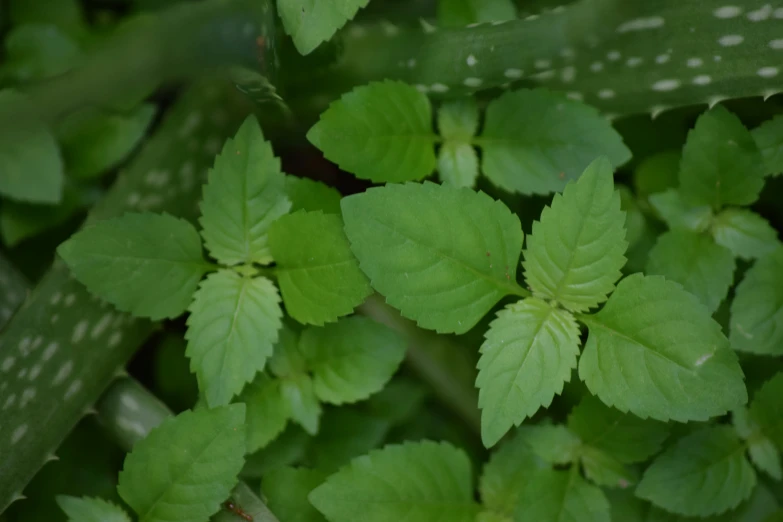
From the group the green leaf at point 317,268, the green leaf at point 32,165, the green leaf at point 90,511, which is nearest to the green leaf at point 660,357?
the green leaf at point 317,268

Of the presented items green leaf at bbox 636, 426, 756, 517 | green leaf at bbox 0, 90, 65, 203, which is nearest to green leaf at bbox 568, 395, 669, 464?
green leaf at bbox 636, 426, 756, 517

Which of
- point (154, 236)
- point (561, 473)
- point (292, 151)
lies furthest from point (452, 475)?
point (292, 151)

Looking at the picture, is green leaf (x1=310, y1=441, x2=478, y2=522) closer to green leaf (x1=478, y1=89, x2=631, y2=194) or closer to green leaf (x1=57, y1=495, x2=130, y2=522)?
green leaf (x1=57, y1=495, x2=130, y2=522)

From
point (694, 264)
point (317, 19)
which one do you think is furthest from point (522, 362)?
point (317, 19)

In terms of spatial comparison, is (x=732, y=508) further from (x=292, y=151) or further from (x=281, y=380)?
(x=292, y=151)

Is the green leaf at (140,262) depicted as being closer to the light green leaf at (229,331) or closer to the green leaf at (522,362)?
the light green leaf at (229,331)

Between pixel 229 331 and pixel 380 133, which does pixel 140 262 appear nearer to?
pixel 229 331

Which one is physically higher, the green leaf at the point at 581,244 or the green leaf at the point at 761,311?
the green leaf at the point at 581,244
